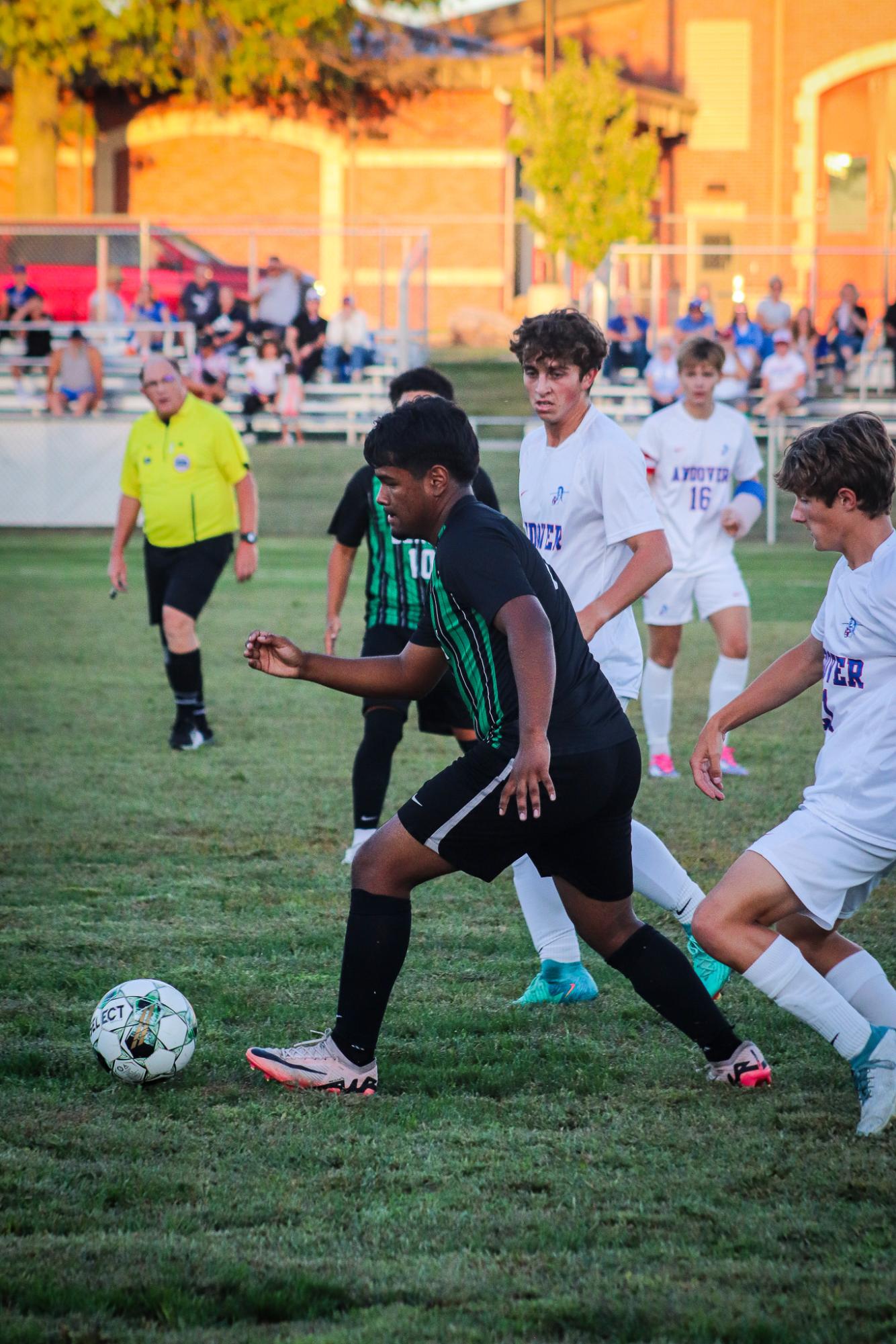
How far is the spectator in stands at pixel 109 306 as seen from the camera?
78.1 ft

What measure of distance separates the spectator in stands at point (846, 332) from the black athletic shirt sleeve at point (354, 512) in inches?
717

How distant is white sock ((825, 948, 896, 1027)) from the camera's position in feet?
13.0

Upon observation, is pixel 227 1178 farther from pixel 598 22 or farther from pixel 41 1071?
pixel 598 22

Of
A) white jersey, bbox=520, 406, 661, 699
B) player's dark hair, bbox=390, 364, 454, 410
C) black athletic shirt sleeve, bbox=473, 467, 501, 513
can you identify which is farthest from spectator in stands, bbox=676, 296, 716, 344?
white jersey, bbox=520, 406, 661, 699

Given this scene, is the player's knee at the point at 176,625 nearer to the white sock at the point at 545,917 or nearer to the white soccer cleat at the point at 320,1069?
the white sock at the point at 545,917

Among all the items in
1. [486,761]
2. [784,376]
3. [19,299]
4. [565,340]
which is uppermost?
[19,299]

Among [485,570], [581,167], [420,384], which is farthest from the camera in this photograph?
[581,167]

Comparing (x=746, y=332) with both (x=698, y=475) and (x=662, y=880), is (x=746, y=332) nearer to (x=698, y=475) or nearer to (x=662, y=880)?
(x=698, y=475)

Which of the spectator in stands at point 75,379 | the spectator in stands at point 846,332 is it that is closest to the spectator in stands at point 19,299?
the spectator in stands at point 75,379

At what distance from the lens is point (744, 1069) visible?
4039mm

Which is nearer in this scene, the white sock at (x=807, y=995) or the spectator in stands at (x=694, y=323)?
the white sock at (x=807, y=995)

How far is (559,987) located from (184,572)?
4902mm

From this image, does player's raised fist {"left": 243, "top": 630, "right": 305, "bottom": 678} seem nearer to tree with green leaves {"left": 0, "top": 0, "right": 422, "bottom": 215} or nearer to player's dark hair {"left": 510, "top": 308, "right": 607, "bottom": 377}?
player's dark hair {"left": 510, "top": 308, "right": 607, "bottom": 377}

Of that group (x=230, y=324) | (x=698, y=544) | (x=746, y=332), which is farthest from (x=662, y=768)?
(x=230, y=324)
